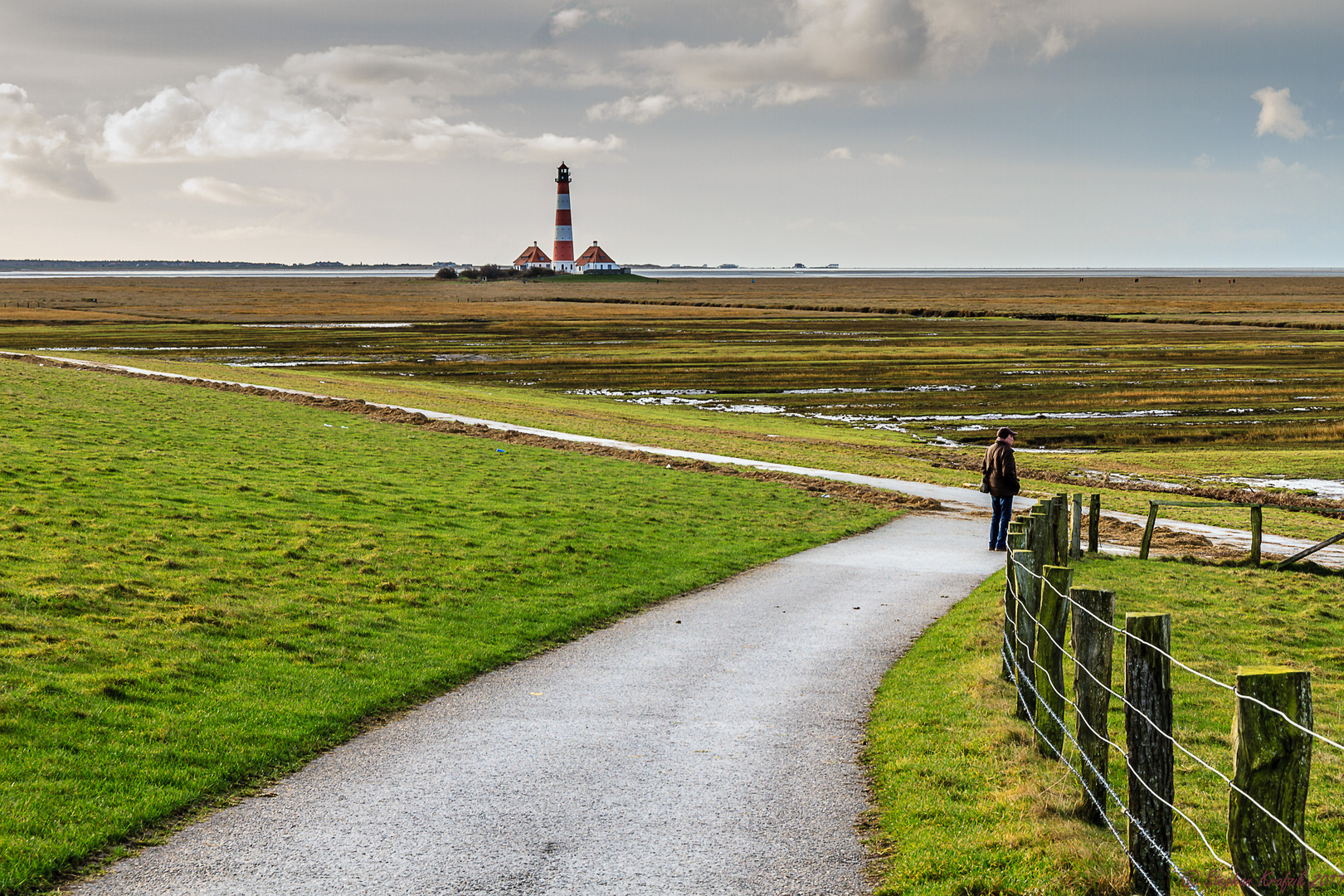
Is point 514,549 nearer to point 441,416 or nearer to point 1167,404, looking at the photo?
point 441,416

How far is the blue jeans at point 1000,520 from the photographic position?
928 inches

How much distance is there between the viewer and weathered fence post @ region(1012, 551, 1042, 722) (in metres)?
11.6

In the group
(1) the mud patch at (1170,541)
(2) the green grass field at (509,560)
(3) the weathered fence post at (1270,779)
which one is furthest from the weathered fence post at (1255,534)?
(3) the weathered fence post at (1270,779)

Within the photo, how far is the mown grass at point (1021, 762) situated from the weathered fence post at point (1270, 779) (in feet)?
5.37

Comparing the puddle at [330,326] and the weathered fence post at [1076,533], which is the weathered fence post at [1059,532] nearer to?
the weathered fence post at [1076,533]

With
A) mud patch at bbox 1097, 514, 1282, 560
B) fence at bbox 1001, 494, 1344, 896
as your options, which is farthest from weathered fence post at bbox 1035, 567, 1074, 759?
mud patch at bbox 1097, 514, 1282, 560

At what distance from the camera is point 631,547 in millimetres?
21672

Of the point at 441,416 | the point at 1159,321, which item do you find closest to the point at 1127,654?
the point at 441,416

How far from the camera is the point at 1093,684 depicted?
28.4ft

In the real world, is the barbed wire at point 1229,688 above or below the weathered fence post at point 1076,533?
above

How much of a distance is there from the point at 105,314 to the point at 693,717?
125689 mm

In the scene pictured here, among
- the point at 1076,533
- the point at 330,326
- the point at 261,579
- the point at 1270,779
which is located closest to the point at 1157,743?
the point at 1270,779

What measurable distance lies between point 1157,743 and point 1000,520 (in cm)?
1689

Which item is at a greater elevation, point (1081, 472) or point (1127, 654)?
point (1127, 654)
